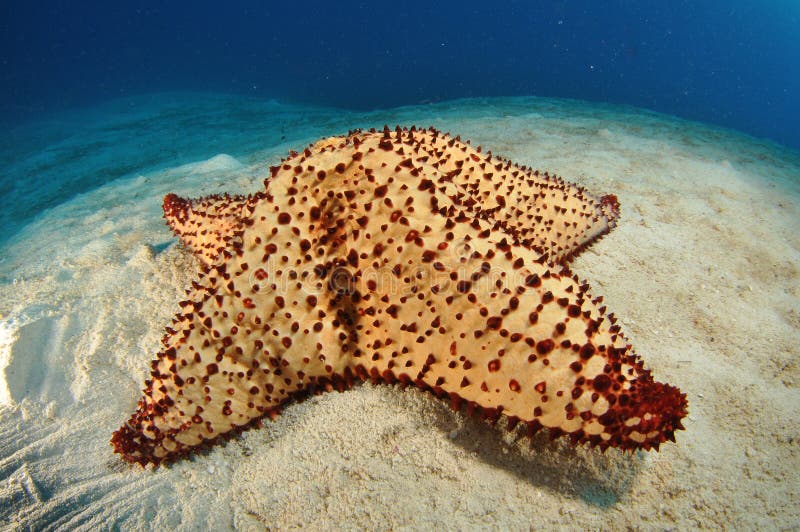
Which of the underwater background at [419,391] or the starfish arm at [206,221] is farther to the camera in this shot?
the starfish arm at [206,221]

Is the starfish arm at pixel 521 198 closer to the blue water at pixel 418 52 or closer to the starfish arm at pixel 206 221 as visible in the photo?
the starfish arm at pixel 206 221

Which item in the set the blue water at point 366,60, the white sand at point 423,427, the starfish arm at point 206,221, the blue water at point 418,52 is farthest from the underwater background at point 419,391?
the blue water at point 418,52

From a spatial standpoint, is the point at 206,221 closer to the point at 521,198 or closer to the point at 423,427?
the point at 423,427

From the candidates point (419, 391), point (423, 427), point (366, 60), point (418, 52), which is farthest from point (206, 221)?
point (418, 52)

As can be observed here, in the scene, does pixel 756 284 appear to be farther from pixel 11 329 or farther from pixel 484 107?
pixel 484 107

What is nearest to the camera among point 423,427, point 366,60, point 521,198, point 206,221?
point 423,427

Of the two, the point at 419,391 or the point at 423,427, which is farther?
the point at 419,391

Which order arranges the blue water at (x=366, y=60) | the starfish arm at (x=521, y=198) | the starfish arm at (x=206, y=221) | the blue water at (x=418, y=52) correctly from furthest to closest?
the blue water at (x=418, y=52)
the blue water at (x=366, y=60)
the starfish arm at (x=206, y=221)
the starfish arm at (x=521, y=198)
